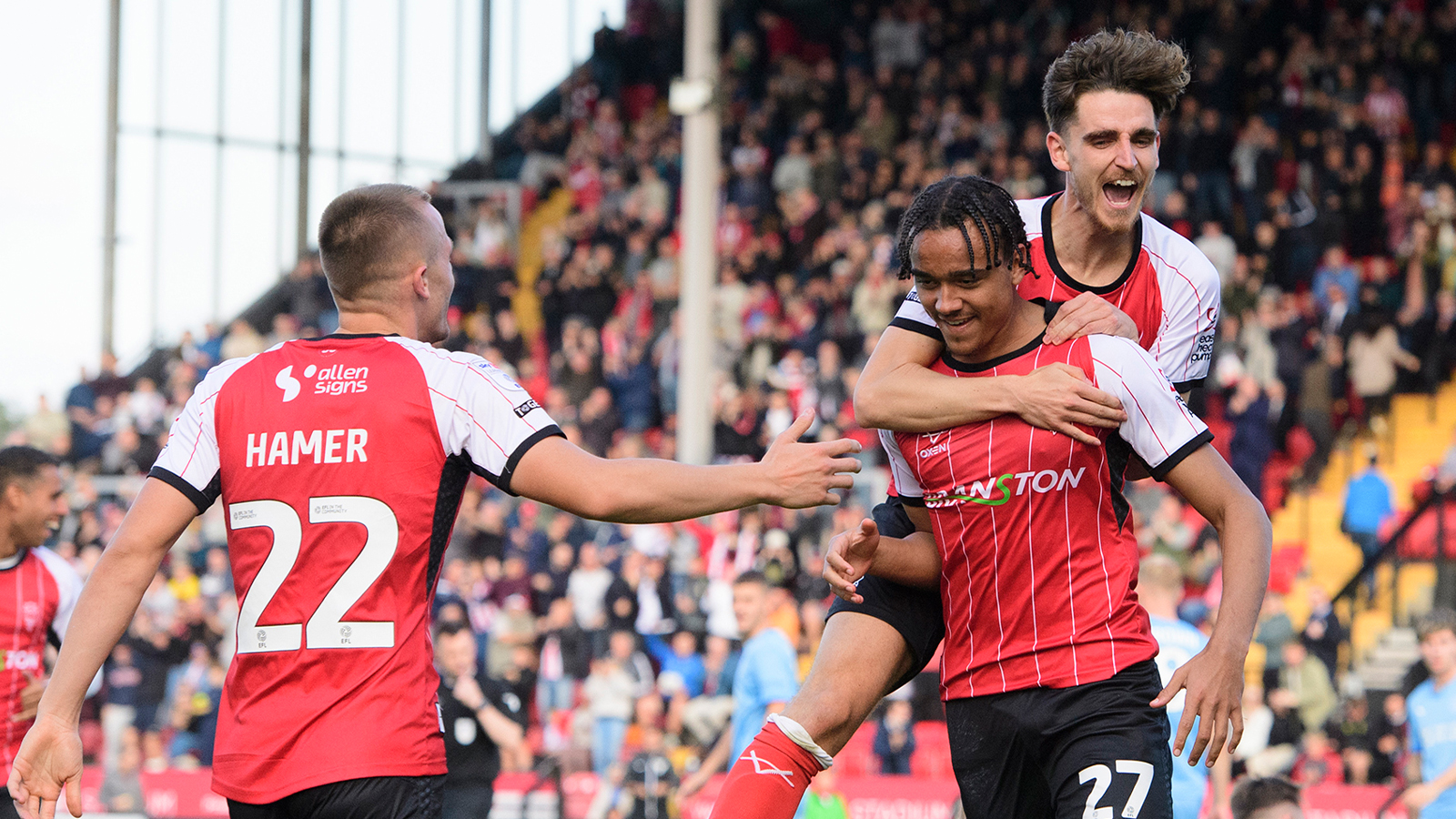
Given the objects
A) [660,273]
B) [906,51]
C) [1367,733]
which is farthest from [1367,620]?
[906,51]

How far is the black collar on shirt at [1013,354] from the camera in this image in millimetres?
3877

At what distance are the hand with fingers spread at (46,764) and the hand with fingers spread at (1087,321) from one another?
2.54 metres

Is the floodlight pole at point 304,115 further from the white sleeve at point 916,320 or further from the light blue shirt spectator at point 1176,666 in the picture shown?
the white sleeve at point 916,320

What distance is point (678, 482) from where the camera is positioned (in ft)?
11.6

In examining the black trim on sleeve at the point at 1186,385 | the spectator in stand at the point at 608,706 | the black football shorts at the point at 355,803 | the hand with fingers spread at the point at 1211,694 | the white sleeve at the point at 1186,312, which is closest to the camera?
the black football shorts at the point at 355,803

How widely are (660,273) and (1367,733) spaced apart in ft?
31.4

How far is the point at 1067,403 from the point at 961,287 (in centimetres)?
38

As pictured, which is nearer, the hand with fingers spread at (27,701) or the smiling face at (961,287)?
the smiling face at (961,287)

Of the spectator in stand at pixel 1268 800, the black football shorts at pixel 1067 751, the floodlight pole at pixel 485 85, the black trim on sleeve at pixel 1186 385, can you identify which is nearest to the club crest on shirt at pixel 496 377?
the black football shorts at pixel 1067 751

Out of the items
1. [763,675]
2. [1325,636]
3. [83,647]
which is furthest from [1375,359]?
[83,647]

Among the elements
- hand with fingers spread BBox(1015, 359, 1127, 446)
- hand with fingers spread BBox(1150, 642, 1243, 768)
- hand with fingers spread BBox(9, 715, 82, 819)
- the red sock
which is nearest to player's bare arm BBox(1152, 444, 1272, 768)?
hand with fingers spread BBox(1150, 642, 1243, 768)

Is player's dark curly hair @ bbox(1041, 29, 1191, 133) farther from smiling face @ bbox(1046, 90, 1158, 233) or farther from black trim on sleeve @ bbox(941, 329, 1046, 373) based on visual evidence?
black trim on sleeve @ bbox(941, 329, 1046, 373)

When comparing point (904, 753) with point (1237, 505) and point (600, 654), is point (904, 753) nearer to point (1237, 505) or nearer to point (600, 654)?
point (600, 654)

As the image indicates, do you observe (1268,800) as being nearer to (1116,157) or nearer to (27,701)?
(1116,157)
